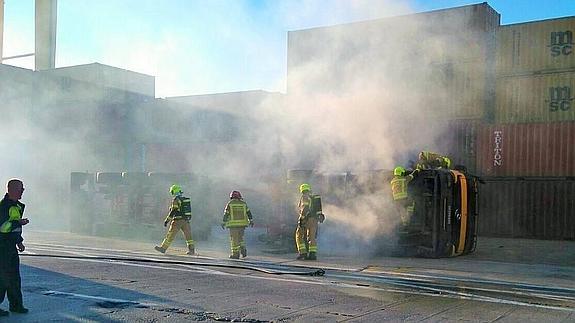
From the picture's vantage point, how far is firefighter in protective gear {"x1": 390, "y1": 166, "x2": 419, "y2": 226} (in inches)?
473

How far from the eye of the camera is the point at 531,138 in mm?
18312

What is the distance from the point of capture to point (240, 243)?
12352mm

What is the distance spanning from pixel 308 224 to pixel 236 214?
4.73 feet

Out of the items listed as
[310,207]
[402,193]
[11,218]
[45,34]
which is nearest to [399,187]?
[402,193]

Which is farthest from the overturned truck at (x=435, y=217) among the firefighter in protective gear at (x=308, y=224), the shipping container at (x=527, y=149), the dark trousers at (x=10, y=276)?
the dark trousers at (x=10, y=276)

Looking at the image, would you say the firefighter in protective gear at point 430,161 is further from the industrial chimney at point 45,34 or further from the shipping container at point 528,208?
the industrial chimney at point 45,34

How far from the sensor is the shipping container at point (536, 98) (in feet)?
61.1

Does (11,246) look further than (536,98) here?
No

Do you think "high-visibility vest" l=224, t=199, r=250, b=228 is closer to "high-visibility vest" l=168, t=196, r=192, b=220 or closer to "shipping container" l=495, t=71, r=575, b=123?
"high-visibility vest" l=168, t=196, r=192, b=220

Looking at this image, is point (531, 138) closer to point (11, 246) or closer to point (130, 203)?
point (130, 203)

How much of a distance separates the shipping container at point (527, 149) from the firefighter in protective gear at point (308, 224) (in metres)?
8.83

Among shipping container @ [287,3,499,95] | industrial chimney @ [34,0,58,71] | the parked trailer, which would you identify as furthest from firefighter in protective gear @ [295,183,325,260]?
industrial chimney @ [34,0,58,71]

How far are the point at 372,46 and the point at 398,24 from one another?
1.10m

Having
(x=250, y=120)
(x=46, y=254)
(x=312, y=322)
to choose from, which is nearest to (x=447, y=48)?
(x=250, y=120)
